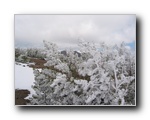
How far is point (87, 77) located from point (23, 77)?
0.71 meters

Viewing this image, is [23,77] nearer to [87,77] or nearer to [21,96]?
[21,96]

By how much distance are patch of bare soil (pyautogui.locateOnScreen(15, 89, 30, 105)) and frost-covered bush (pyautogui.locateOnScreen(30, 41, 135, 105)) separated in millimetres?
84

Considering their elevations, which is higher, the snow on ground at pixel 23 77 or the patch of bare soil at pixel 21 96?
the snow on ground at pixel 23 77

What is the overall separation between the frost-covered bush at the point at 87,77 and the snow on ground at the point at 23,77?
0.18 ft

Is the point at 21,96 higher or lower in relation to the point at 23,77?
lower

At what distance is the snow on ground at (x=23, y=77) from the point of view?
3.52 m

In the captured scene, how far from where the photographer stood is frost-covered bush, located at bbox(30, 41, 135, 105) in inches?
139

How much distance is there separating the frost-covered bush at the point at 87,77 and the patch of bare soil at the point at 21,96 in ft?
0.28

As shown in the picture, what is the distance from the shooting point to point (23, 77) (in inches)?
139

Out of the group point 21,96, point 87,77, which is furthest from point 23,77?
point 87,77

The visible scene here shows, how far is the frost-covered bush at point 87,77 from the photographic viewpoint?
11.6ft
